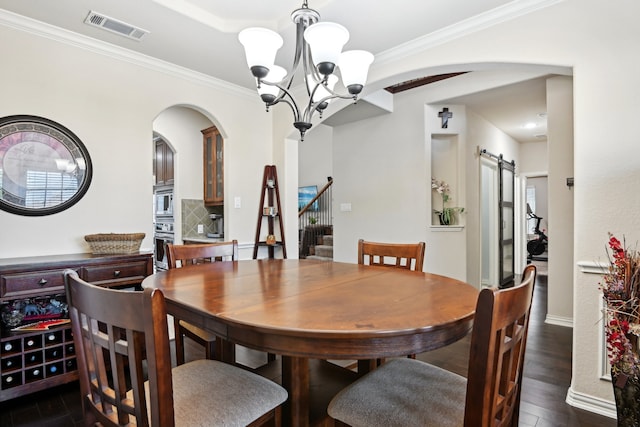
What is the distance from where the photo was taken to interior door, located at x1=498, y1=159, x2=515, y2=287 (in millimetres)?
5160

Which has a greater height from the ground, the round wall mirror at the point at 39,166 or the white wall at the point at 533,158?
the white wall at the point at 533,158

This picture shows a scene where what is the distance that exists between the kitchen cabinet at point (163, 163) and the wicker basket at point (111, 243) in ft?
9.49

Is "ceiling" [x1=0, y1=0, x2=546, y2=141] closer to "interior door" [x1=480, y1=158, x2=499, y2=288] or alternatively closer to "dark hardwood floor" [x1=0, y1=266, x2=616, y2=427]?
"dark hardwood floor" [x1=0, y1=266, x2=616, y2=427]

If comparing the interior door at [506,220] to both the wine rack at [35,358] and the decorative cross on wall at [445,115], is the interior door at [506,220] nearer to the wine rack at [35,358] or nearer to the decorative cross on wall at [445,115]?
the decorative cross on wall at [445,115]

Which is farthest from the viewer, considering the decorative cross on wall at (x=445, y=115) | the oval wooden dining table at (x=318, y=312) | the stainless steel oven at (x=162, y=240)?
the stainless steel oven at (x=162, y=240)

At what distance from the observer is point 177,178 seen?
5039mm

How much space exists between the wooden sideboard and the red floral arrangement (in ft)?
9.78

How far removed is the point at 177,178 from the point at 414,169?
345cm

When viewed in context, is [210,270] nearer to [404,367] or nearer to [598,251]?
[404,367]

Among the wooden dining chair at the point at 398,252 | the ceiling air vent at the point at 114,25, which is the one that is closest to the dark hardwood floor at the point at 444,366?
the wooden dining chair at the point at 398,252

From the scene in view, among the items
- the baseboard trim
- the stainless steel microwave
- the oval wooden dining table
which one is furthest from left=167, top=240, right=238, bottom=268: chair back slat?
the stainless steel microwave

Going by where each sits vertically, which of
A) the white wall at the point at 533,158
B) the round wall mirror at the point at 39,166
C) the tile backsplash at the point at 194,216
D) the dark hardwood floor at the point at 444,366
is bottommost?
the dark hardwood floor at the point at 444,366

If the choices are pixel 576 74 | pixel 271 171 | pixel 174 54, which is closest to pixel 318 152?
pixel 271 171

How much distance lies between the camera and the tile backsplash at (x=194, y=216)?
4.99 meters
